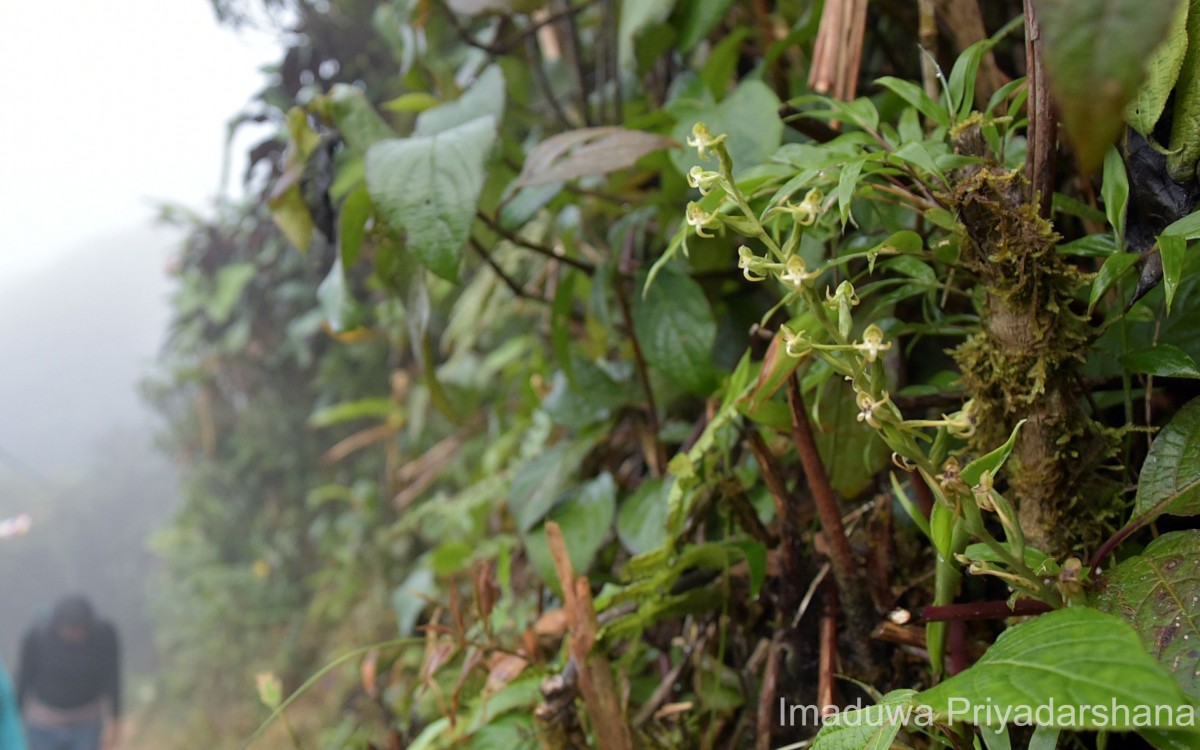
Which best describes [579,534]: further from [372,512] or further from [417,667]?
[372,512]

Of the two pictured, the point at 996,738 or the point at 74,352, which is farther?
the point at 74,352

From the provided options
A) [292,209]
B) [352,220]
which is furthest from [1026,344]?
[292,209]

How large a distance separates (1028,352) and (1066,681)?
0.52 ft

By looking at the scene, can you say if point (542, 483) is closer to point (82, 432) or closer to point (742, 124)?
point (742, 124)

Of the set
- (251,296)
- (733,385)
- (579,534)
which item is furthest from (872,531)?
(251,296)

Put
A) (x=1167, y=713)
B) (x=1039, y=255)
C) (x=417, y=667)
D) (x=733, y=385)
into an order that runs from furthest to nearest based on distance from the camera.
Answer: (x=417, y=667) → (x=733, y=385) → (x=1039, y=255) → (x=1167, y=713)

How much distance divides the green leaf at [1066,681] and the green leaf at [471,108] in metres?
0.52

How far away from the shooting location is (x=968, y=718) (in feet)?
0.79

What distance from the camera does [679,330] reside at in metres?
0.55

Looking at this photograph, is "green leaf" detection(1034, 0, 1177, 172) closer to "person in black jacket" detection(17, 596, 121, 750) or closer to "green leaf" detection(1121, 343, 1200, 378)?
"green leaf" detection(1121, 343, 1200, 378)

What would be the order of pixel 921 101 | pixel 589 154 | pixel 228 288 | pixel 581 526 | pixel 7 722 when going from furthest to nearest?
pixel 228 288 → pixel 7 722 → pixel 581 526 → pixel 589 154 → pixel 921 101

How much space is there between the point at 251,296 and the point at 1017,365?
90.1 inches

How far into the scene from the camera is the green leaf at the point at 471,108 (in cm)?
64

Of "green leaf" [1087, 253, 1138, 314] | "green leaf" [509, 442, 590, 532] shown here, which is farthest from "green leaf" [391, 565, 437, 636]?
"green leaf" [1087, 253, 1138, 314]
